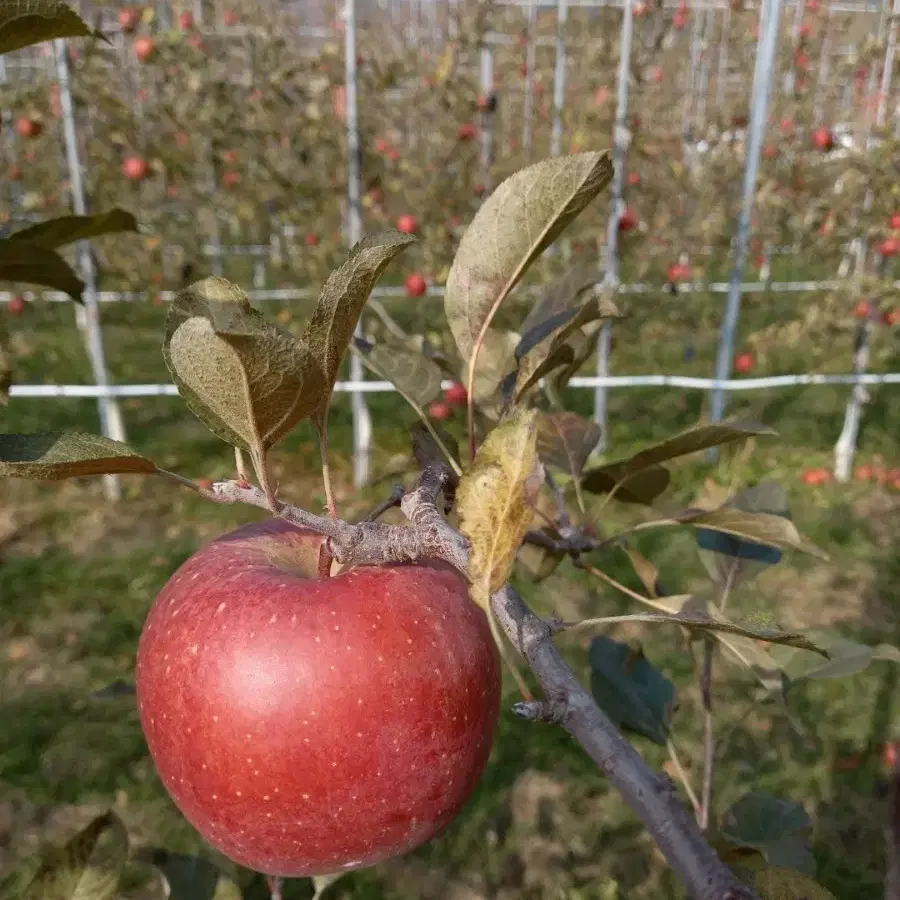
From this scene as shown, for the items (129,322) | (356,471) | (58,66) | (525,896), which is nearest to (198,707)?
(525,896)

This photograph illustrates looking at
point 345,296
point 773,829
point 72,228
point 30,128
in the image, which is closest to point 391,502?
point 345,296

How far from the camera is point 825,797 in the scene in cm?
191

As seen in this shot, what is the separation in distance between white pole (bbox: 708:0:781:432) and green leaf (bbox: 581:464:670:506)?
3.05 metres

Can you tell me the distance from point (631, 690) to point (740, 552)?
0.62ft

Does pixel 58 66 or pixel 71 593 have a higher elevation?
pixel 58 66

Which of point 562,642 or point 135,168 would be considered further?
point 135,168

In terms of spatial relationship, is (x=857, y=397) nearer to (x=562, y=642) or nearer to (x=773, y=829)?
(x=562, y=642)

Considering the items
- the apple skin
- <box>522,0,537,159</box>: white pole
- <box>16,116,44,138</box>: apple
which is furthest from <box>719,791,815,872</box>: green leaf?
<box>522,0,537,159</box>: white pole

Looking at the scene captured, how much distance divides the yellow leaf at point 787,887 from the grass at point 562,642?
1.44 feet

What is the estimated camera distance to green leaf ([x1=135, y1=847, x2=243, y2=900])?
2.75 ft

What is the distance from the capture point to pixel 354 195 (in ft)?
11.9

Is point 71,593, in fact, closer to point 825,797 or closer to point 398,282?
point 825,797

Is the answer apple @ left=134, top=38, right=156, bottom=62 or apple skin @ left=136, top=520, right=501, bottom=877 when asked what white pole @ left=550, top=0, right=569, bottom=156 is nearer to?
apple @ left=134, top=38, right=156, bottom=62

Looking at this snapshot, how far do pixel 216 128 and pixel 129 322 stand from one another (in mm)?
2569
